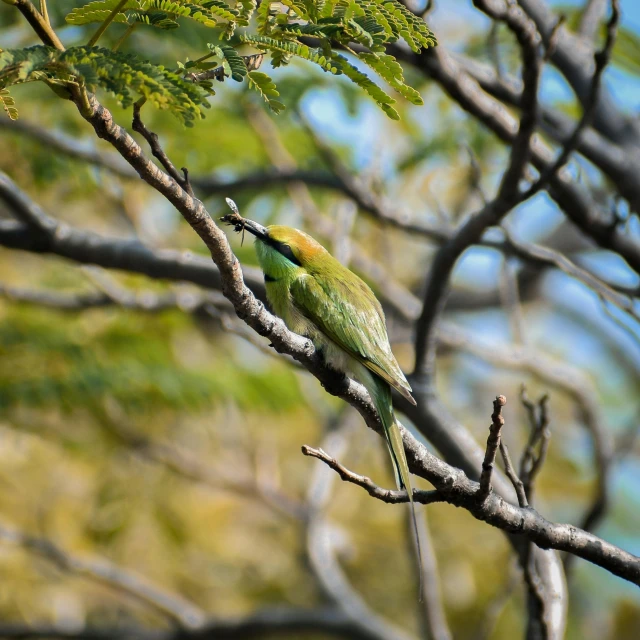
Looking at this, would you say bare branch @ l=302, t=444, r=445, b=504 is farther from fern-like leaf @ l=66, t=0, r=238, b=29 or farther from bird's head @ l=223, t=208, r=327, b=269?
bird's head @ l=223, t=208, r=327, b=269

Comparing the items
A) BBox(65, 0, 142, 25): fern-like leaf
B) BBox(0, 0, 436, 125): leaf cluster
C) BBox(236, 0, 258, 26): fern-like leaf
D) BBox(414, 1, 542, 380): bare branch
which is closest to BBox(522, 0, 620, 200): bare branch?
BBox(414, 1, 542, 380): bare branch

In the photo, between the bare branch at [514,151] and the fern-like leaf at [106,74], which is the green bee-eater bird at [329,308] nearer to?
the bare branch at [514,151]

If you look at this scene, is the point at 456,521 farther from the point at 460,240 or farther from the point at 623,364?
the point at 460,240

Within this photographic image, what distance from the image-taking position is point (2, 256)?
8.06 metres

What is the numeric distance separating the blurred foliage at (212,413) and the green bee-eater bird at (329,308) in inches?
55.2

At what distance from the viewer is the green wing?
2.96 meters

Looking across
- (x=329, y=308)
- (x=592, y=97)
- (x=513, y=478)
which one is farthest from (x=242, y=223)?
(x=592, y=97)

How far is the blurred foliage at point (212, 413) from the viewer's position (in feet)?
17.0

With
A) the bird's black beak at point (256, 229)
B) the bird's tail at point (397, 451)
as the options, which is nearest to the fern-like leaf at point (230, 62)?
the bird's black beak at point (256, 229)

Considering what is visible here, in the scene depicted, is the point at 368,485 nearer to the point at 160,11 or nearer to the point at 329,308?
the point at 329,308

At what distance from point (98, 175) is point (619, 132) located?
3568 millimetres

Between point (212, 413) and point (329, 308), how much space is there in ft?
13.0

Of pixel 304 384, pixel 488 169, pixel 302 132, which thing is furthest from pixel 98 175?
pixel 488 169

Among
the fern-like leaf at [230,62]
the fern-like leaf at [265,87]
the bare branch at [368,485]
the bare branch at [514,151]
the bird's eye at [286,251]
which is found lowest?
the bare branch at [368,485]
